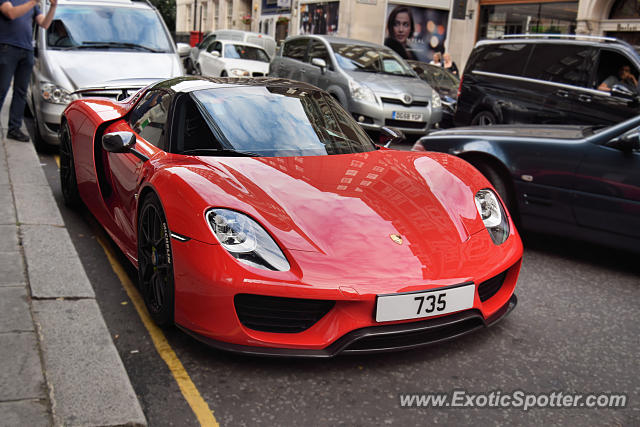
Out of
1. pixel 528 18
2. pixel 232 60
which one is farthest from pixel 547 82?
pixel 528 18

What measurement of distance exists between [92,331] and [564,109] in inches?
305

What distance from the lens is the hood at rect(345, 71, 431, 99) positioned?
1140 centimetres

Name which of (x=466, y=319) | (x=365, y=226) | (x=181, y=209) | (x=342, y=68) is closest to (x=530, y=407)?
(x=466, y=319)

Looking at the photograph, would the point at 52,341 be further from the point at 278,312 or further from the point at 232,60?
the point at 232,60

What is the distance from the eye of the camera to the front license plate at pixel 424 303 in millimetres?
3070

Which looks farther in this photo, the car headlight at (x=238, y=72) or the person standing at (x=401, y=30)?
the person standing at (x=401, y=30)

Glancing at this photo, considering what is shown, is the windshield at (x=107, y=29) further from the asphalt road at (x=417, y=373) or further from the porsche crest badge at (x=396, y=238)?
the porsche crest badge at (x=396, y=238)

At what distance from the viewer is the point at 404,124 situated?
37.3ft

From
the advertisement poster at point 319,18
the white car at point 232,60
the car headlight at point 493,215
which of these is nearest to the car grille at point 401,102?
the white car at point 232,60

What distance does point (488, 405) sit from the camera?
301cm

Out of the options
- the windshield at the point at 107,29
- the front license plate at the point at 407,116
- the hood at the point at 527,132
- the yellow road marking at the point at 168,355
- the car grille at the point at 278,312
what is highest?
Result: the windshield at the point at 107,29

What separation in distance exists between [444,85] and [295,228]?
40.1 feet

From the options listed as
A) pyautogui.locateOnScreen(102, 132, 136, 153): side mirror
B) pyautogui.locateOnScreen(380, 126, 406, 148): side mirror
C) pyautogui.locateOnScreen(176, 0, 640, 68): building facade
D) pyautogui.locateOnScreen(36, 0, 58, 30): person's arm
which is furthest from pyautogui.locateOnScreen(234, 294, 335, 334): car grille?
pyautogui.locateOnScreen(176, 0, 640, 68): building facade

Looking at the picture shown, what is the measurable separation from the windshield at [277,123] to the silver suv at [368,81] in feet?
21.7
